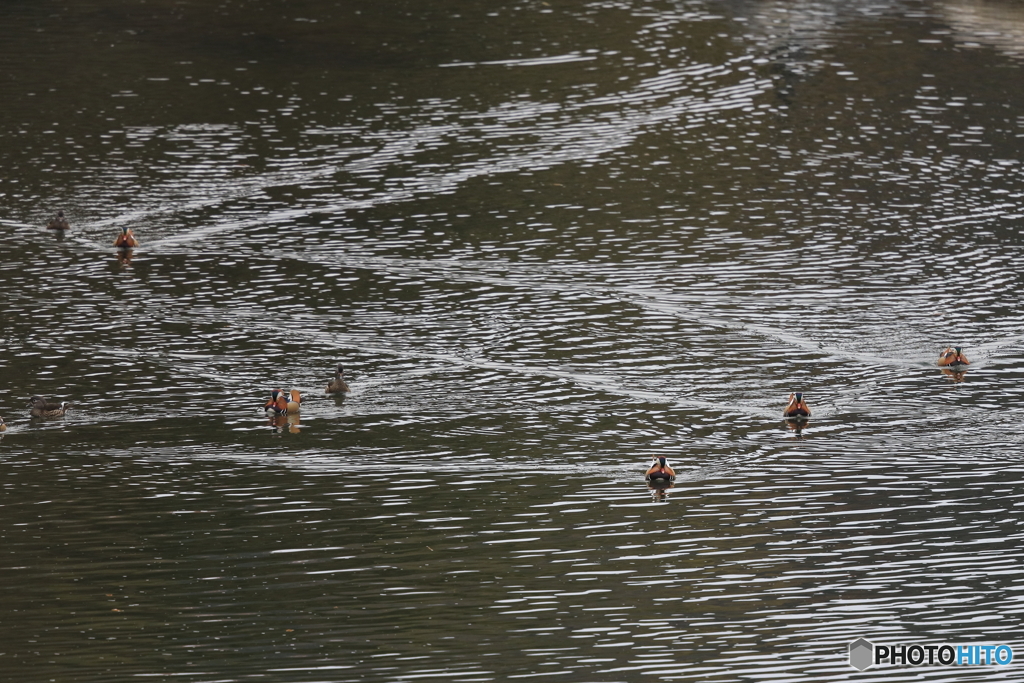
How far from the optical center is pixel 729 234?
36.0 metres

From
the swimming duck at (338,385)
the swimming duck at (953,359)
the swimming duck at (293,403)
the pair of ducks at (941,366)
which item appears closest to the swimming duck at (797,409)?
the pair of ducks at (941,366)

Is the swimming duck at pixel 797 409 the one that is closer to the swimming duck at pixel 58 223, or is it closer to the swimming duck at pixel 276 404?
the swimming duck at pixel 276 404

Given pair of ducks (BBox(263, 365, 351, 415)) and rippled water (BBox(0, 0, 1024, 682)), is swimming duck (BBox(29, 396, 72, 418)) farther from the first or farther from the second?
pair of ducks (BBox(263, 365, 351, 415))

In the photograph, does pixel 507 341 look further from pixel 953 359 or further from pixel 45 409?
pixel 45 409

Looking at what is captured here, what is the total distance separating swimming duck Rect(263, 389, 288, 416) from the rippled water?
343mm

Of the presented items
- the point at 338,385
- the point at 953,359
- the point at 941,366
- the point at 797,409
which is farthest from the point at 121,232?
the point at 953,359

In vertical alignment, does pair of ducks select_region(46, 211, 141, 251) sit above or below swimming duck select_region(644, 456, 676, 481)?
below

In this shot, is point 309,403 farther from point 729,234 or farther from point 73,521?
point 729,234

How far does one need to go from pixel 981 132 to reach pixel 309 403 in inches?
919

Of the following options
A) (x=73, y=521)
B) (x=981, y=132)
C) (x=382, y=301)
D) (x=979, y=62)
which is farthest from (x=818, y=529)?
(x=979, y=62)

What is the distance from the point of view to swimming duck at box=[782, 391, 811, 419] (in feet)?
84.7

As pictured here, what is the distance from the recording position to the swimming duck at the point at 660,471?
2286 centimetres

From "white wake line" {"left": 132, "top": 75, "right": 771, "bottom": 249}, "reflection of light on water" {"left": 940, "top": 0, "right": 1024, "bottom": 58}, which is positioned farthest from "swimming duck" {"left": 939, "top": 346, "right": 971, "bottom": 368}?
"reflection of light on water" {"left": 940, "top": 0, "right": 1024, "bottom": 58}

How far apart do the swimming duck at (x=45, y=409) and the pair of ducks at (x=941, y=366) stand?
11.7m
